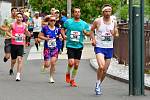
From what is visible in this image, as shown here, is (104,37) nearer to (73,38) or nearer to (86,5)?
(73,38)

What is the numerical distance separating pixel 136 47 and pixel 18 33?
4285 millimetres

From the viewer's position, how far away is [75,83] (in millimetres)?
13211

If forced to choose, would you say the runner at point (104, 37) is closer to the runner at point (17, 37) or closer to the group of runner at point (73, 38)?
the group of runner at point (73, 38)

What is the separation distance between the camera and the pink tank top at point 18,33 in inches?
565

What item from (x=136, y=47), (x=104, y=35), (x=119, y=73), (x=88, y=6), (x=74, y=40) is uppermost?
(x=88, y=6)

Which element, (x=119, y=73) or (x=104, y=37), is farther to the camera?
(x=119, y=73)

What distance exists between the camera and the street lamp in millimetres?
10984

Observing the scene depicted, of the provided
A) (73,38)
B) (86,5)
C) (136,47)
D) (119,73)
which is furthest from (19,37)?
(86,5)

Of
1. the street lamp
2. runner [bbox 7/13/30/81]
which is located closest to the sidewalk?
the street lamp

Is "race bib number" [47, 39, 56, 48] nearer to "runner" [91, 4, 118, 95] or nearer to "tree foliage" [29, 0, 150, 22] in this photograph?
"runner" [91, 4, 118, 95]

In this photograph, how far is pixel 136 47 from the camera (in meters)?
11.1

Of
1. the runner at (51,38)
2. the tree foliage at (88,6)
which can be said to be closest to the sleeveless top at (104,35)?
the runner at (51,38)

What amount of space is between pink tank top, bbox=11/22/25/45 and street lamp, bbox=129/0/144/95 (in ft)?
13.4

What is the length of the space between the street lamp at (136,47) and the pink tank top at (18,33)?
409 centimetres
